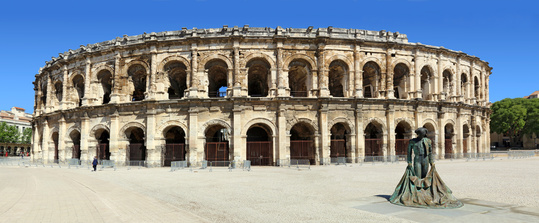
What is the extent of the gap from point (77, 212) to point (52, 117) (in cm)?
2317

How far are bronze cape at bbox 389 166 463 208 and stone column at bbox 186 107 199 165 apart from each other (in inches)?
571

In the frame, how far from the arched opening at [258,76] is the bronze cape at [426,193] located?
47.7 ft

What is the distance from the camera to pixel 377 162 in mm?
21281

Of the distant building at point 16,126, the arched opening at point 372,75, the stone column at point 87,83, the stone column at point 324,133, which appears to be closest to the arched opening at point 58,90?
the stone column at point 87,83

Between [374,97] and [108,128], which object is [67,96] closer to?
[108,128]

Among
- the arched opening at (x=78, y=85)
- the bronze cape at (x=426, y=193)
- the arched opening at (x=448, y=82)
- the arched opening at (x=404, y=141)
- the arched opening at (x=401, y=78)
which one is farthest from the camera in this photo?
the arched opening at (x=448, y=82)

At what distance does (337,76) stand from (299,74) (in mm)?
2779

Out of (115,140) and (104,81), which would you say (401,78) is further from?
(104,81)

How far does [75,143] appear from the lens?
25.1 meters

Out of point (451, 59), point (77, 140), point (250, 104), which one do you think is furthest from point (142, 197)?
point (451, 59)

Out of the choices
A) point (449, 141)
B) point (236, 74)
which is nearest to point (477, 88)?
point (449, 141)

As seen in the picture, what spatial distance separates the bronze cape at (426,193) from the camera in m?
7.07

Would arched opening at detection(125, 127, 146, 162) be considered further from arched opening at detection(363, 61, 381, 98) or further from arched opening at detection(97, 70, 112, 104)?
arched opening at detection(363, 61, 381, 98)

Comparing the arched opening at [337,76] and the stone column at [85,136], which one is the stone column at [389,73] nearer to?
the arched opening at [337,76]
